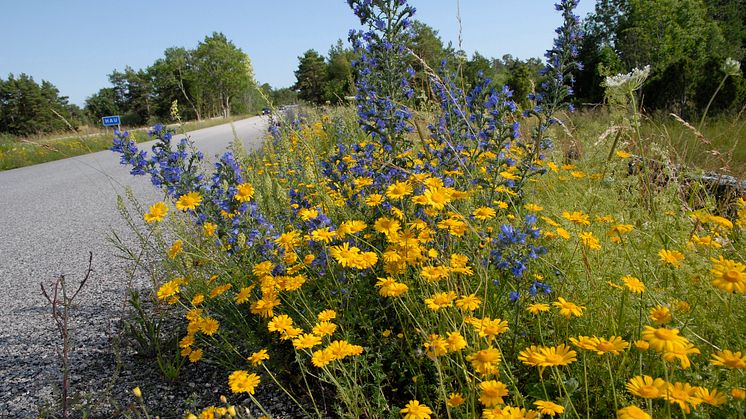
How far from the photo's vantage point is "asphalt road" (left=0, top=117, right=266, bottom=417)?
7.27ft

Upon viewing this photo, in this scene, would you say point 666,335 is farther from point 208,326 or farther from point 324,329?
point 208,326

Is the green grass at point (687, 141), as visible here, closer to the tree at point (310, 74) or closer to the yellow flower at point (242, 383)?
the yellow flower at point (242, 383)

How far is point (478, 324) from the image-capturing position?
143 cm

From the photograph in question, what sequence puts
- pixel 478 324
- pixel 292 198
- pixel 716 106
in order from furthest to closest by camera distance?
pixel 716 106 < pixel 292 198 < pixel 478 324

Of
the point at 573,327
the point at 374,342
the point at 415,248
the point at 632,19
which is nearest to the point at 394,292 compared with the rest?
the point at 415,248

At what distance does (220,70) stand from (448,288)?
49.5m

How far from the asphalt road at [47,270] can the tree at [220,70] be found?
4090cm

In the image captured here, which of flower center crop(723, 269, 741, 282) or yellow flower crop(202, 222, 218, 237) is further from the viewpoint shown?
yellow flower crop(202, 222, 218, 237)

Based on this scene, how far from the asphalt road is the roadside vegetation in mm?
506

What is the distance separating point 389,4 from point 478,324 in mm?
2573

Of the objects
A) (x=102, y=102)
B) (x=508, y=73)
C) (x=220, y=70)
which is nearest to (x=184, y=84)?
(x=220, y=70)

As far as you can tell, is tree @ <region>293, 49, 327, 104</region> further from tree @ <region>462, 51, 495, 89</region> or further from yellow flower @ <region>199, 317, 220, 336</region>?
yellow flower @ <region>199, 317, 220, 336</region>

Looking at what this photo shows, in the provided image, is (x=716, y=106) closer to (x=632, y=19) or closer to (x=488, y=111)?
(x=488, y=111)

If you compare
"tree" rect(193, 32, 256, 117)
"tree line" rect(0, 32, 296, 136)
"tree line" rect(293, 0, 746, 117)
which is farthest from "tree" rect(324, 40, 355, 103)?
"tree" rect(193, 32, 256, 117)
